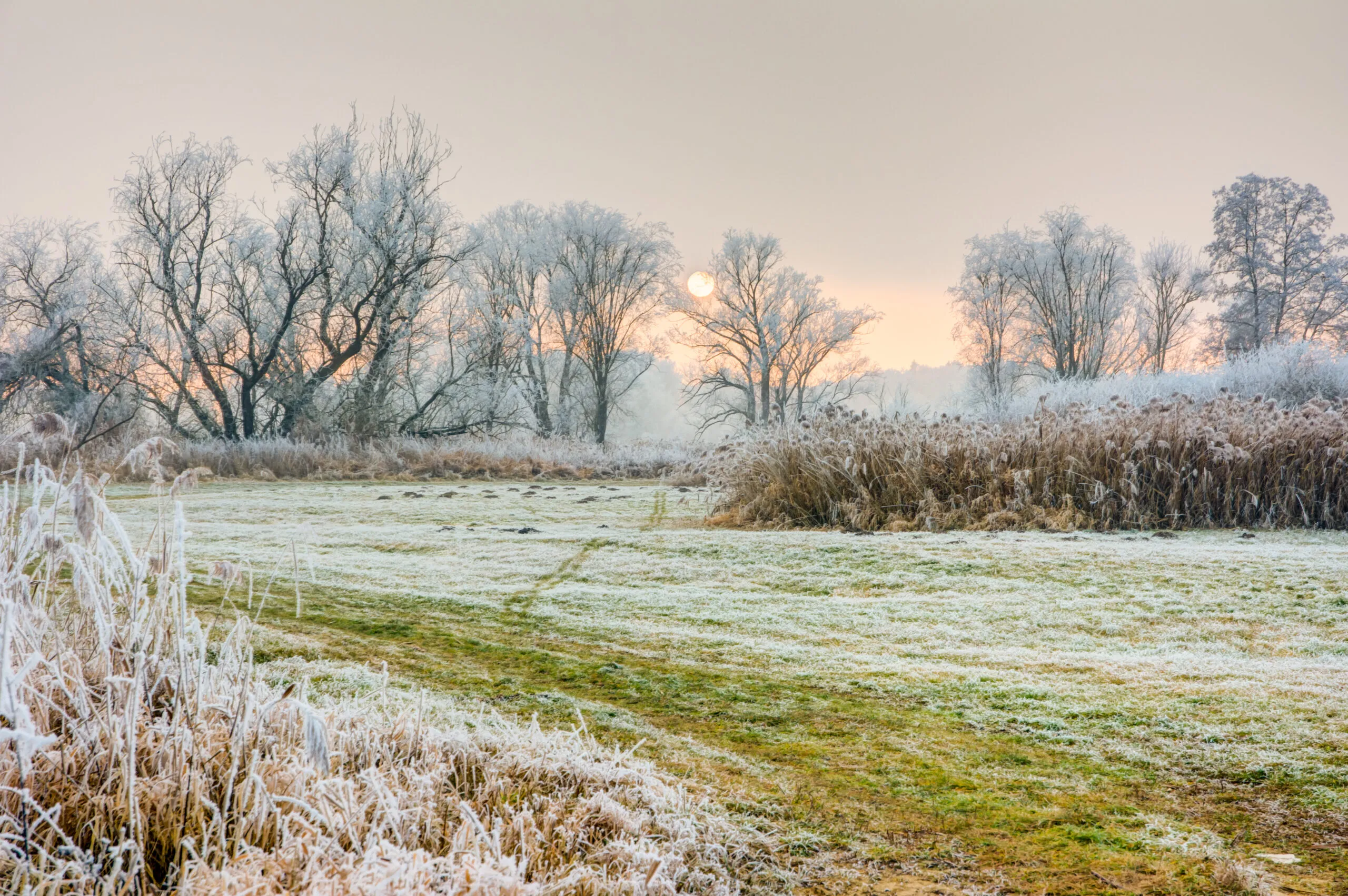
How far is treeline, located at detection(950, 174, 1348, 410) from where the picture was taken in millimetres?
25531

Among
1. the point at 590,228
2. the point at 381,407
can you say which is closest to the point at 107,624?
the point at 381,407

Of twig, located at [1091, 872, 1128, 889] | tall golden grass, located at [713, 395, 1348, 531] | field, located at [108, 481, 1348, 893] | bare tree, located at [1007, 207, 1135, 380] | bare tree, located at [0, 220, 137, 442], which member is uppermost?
bare tree, located at [1007, 207, 1135, 380]

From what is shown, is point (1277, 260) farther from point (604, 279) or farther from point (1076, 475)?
point (1076, 475)

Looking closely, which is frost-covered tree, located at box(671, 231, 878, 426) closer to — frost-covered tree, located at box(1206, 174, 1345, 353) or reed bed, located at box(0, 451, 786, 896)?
frost-covered tree, located at box(1206, 174, 1345, 353)

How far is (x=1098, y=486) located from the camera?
5.71 metres

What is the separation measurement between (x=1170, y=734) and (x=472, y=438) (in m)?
18.8

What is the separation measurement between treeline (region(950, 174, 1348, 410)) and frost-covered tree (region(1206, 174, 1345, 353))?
0.03m

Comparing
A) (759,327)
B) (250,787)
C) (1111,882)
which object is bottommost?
(1111,882)

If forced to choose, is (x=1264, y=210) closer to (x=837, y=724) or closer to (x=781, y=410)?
(x=781, y=410)

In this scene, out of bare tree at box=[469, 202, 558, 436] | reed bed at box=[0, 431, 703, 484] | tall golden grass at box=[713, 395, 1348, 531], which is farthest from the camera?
bare tree at box=[469, 202, 558, 436]

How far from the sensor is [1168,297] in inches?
1188

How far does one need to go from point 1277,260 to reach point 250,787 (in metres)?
33.0

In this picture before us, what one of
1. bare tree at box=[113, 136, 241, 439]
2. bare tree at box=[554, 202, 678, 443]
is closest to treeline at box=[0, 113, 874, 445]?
bare tree at box=[113, 136, 241, 439]

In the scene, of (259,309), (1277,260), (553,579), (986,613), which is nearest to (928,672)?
(986,613)
